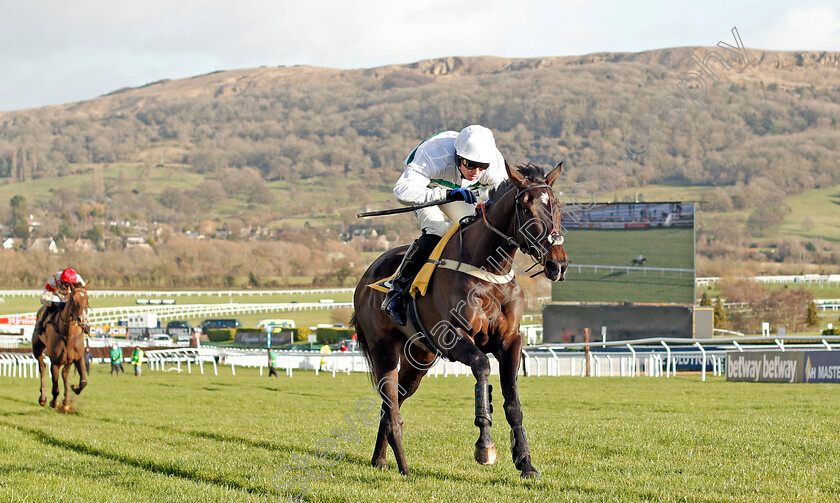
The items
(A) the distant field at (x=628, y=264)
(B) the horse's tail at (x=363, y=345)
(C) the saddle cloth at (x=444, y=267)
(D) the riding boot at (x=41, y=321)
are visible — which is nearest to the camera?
(C) the saddle cloth at (x=444, y=267)

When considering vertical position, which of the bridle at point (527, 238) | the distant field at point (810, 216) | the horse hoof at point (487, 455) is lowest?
the distant field at point (810, 216)

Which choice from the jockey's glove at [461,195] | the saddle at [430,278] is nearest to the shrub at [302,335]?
the saddle at [430,278]

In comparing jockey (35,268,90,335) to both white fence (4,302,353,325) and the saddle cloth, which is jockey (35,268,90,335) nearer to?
the saddle cloth

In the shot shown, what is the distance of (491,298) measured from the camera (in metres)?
6.21

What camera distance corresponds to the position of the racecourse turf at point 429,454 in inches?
222

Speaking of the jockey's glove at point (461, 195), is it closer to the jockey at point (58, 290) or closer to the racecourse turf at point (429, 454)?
the racecourse turf at point (429, 454)

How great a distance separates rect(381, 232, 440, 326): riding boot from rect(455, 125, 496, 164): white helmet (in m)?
0.76

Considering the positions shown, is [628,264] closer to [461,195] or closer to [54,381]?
[54,381]

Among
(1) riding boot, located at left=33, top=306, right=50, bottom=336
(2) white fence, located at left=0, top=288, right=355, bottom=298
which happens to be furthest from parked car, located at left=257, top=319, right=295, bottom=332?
(1) riding boot, located at left=33, top=306, right=50, bottom=336

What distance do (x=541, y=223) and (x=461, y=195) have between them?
0.91 m

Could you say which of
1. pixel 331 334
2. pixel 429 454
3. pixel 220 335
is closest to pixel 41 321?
pixel 429 454

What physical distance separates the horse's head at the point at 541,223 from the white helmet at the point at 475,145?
699 mm

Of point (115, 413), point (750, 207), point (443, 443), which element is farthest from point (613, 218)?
point (750, 207)

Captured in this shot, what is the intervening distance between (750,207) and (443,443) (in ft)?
558
